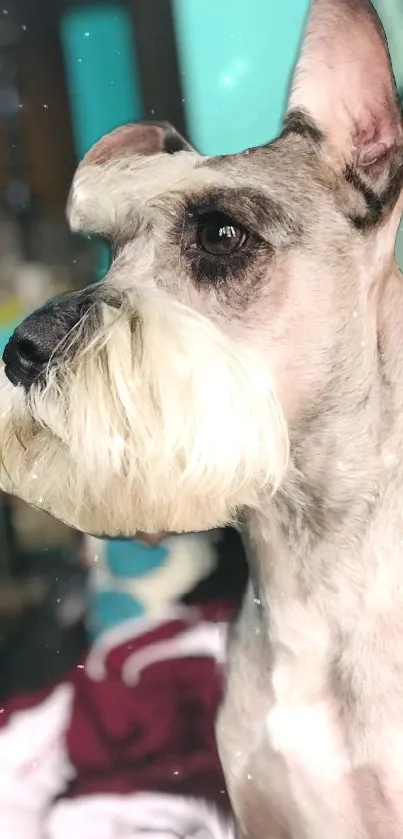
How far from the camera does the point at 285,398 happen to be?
855 millimetres

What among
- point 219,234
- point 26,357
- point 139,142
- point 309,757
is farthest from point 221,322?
point 309,757

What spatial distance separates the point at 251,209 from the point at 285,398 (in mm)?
192

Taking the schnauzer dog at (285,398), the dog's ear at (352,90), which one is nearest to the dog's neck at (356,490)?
the schnauzer dog at (285,398)

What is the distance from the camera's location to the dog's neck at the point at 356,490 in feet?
2.87

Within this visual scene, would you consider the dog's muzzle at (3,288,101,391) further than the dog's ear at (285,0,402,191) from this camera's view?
No

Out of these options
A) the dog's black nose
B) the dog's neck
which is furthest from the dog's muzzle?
the dog's neck

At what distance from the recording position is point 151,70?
3.62 ft

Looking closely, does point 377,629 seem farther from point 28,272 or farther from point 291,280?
point 28,272

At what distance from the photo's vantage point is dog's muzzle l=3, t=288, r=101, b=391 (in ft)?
2.49

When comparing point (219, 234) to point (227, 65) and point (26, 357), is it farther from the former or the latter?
point (227, 65)

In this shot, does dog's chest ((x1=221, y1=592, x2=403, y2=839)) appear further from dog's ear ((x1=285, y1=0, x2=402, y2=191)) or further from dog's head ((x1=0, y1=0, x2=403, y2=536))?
dog's ear ((x1=285, y1=0, x2=402, y2=191))

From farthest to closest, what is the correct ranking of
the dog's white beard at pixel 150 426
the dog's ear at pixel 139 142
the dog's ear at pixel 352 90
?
the dog's ear at pixel 139 142 < the dog's ear at pixel 352 90 < the dog's white beard at pixel 150 426

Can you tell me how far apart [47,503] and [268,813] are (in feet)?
1.45

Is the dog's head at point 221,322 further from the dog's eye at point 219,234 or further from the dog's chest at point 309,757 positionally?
the dog's chest at point 309,757
